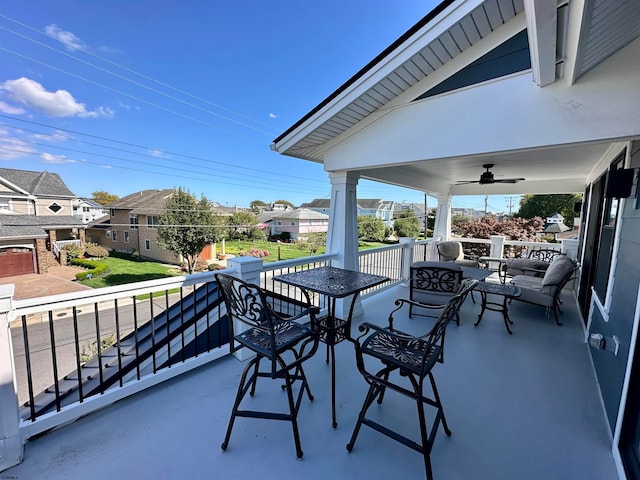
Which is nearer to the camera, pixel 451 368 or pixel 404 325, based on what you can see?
pixel 451 368

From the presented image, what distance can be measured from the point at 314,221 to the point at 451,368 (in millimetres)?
Answer: 30193

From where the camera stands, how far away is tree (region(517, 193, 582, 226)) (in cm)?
1683

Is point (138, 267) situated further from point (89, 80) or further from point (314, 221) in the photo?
point (314, 221)

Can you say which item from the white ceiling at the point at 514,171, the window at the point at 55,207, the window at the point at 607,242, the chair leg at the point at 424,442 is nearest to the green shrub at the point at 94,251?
the window at the point at 55,207

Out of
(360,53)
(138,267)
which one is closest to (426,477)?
(360,53)

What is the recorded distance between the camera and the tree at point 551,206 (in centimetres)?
1683

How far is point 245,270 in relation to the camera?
273 centimetres

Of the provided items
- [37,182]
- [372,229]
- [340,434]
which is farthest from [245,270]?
[372,229]

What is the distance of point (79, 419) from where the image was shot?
79.0 inches

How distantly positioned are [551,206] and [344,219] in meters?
19.8

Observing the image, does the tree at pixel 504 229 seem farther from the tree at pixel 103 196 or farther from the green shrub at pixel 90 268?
the tree at pixel 103 196

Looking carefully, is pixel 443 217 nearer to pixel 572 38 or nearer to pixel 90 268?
pixel 572 38

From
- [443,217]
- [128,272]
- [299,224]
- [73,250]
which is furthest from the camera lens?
[299,224]

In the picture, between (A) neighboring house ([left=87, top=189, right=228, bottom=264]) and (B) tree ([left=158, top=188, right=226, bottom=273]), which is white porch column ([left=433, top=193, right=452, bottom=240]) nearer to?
(B) tree ([left=158, top=188, right=226, bottom=273])
